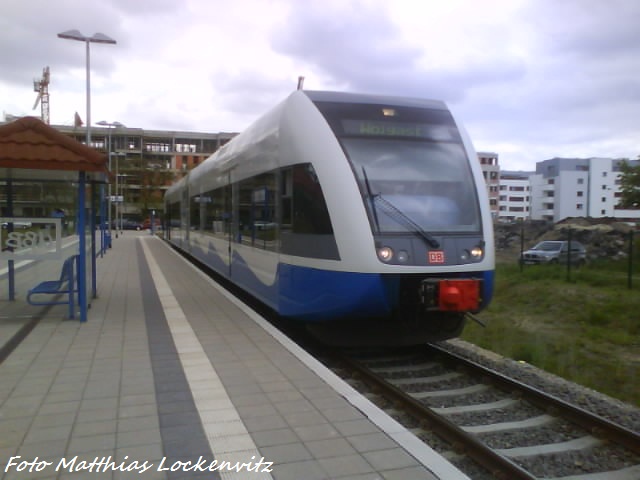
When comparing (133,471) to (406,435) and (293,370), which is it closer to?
(406,435)

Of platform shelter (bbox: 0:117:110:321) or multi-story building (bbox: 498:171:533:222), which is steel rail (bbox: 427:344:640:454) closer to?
platform shelter (bbox: 0:117:110:321)

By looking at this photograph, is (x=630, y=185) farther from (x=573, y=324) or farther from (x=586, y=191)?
(x=586, y=191)

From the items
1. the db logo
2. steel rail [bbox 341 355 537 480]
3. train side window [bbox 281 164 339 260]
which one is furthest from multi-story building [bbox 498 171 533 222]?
steel rail [bbox 341 355 537 480]

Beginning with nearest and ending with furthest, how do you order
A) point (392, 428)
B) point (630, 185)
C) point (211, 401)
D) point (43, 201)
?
point (392, 428), point (211, 401), point (43, 201), point (630, 185)

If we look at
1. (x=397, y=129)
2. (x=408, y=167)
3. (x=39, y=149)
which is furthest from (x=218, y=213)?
(x=408, y=167)

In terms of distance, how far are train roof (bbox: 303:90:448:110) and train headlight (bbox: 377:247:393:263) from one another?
213cm

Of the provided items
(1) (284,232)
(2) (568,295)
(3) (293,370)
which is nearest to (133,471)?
(3) (293,370)

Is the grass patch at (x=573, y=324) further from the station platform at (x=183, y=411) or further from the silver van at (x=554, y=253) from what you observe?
the station platform at (x=183, y=411)

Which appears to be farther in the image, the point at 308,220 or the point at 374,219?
the point at 308,220

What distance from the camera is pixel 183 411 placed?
4605 millimetres

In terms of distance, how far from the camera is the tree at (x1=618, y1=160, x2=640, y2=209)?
23.3 meters

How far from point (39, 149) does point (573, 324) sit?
10.9 metres

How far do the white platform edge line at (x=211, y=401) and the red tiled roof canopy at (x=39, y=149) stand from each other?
2.62m

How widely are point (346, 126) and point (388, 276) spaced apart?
196 centimetres
